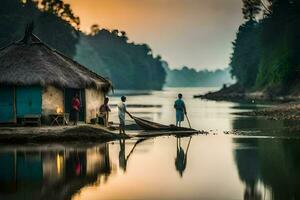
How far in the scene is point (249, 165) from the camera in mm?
20453

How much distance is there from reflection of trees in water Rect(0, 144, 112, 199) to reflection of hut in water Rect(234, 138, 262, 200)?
4185 millimetres

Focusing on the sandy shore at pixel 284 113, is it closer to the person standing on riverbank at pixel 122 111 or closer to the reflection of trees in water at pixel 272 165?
the reflection of trees in water at pixel 272 165

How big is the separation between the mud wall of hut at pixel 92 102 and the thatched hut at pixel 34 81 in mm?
229

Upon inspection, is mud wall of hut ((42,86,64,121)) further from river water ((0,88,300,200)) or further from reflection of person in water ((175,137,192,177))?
reflection of person in water ((175,137,192,177))

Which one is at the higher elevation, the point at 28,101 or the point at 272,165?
the point at 28,101

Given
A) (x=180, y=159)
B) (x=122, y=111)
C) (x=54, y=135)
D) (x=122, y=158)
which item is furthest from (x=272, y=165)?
(x=54, y=135)

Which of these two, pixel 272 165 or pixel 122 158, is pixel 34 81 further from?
pixel 272 165

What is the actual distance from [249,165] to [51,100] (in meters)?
14.6

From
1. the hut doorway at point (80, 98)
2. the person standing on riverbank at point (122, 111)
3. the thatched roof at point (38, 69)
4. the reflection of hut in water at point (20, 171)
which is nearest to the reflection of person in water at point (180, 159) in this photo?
the person standing on riverbank at point (122, 111)

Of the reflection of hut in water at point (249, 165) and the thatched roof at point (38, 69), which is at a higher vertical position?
the thatched roof at point (38, 69)

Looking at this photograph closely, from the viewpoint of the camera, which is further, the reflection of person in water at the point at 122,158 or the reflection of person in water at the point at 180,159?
the reflection of person in water at the point at 122,158

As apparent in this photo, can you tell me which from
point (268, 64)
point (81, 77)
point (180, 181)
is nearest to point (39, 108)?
point (81, 77)

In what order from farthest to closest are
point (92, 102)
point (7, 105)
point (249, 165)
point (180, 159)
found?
point (92, 102) → point (7, 105) → point (180, 159) → point (249, 165)

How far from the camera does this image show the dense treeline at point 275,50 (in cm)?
8681
